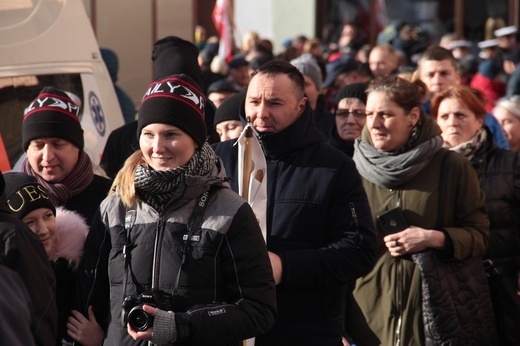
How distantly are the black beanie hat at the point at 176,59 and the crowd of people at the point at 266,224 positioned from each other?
2cm

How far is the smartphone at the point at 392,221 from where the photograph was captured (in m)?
5.67

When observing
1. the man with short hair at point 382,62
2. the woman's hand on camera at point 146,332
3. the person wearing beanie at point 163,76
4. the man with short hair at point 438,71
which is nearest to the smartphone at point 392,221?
the person wearing beanie at point 163,76

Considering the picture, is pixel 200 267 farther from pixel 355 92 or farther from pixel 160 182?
pixel 355 92

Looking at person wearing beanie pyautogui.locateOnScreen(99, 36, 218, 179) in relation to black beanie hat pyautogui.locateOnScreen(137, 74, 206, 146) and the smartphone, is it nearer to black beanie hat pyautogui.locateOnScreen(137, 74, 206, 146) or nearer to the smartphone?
the smartphone

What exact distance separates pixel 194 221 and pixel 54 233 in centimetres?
94

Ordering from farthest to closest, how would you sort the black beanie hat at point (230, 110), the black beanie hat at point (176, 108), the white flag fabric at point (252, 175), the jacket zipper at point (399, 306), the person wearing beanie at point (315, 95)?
the person wearing beanie at point (315, 95)
the black beanie hat at point (230, 110)
the jacket zipper at point (399, 306)
the white flag fabric at point (252, 175)
the black beanie hat at point (176, 108)

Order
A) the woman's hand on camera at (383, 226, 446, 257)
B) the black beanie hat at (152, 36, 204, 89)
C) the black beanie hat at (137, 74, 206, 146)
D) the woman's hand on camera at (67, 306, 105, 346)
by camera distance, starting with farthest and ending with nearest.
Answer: the black beanie hat at (152, 36, 204, 89) → the woman's hand on camera at (383, 226, 446, 257) → the woman's hand on camera at (67, 306, 105, 346) → the black beanie hat at (137, 74, 206, 146)

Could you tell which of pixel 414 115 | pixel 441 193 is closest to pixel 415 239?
pixel 441 193

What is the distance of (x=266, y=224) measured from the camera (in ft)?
15.9

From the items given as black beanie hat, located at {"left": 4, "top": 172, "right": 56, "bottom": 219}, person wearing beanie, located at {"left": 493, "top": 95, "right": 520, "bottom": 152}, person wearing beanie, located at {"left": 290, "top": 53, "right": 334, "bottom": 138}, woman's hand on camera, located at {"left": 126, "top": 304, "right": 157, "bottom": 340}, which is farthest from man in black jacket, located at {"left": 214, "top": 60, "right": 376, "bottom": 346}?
person wearing beanie, located at {"left": 493, "top": 95, "right": 520, "bottom": 152}

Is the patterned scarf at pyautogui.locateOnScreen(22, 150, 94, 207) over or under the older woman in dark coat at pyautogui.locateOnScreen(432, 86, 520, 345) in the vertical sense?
over

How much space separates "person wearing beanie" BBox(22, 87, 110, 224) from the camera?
5172 mm

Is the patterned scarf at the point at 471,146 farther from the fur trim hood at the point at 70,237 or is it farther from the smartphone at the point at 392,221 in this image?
the fur trim hood at the point at 70,237

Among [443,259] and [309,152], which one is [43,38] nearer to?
[309,152]
